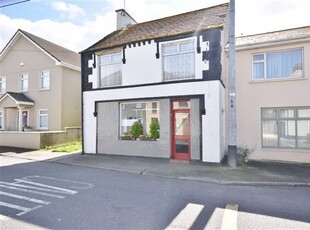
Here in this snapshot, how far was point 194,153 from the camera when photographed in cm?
1018

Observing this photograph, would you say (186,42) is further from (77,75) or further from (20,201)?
(77,75)

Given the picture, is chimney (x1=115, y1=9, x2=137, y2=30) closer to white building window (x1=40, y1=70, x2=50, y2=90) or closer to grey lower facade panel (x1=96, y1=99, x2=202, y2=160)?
grey lower facade panel (x1=96, y1=99, x2=202, y2=160)

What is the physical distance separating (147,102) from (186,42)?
11.3ft

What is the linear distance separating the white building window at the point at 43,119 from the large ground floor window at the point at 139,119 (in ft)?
29.8

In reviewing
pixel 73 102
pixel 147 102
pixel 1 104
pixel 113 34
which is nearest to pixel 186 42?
pixel 147 102

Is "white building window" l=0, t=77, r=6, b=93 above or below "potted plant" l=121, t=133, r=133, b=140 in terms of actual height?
above

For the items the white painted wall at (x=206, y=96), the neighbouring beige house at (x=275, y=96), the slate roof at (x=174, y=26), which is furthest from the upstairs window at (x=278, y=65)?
the slate roof at (x=174, y=26)

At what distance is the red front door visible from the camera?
34.3ft

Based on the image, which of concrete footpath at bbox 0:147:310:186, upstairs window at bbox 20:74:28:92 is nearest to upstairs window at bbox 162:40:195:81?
concrete footpath at bbox 0:147:310:186

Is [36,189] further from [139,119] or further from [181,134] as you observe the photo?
[181,134]

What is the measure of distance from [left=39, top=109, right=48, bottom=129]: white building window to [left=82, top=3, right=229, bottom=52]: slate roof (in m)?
7.93

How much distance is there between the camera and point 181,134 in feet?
34.7

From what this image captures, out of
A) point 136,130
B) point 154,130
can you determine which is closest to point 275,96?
point 154,130

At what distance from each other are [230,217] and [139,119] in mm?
7723
